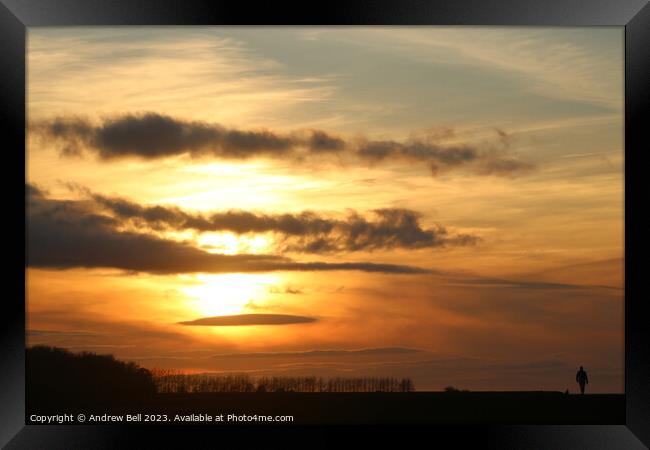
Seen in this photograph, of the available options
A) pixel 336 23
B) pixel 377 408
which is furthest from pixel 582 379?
pixel 336 23

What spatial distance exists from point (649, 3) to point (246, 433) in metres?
5.26

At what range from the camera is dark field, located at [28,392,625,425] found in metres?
7.77

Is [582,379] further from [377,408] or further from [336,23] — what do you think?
[336,23]

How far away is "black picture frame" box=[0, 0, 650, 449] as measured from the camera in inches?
303

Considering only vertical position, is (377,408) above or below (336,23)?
below

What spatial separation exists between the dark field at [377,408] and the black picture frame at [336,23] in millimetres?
118

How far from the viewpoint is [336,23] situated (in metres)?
7.79

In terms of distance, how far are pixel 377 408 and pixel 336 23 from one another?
137 inches

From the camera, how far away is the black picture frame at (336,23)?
770 cm

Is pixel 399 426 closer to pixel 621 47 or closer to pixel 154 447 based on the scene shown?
pixel 154 447

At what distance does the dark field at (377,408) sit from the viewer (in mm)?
7773

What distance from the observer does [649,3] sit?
7738 mm

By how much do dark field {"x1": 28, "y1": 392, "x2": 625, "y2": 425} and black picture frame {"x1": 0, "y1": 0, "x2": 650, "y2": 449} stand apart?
12 cm

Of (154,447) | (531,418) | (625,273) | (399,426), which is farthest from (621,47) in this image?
(154,447)
